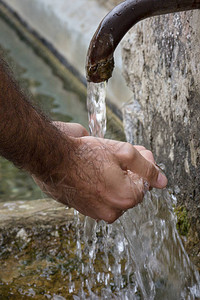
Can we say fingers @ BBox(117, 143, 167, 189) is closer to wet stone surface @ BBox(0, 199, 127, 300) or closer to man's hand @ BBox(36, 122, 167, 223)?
man's hand @ BBox(36, 122, 167, 223)

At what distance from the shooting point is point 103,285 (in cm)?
203

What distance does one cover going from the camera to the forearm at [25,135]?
1365 millimetres

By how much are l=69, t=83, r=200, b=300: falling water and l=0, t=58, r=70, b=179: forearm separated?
46 cm

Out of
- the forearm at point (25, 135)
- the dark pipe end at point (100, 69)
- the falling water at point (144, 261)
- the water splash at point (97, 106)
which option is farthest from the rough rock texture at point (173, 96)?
the forearm at point (25, 135)

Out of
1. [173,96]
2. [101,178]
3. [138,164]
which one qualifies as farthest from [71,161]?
[173,96]

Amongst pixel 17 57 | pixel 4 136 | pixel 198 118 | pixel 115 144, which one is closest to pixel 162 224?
pixel 198 118

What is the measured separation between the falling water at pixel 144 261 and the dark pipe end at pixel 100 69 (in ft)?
1.41

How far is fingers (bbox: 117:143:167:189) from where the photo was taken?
1523 millimetres

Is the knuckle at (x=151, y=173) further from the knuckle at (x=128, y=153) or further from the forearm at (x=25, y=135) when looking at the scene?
the forearm at (x=25, y=135)

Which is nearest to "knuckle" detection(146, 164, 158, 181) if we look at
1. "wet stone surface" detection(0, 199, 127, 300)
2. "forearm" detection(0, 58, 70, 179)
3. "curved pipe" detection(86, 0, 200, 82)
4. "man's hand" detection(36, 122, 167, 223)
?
"man's hand" detection(36, 122, 167, 223)

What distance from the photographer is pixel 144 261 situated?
6.59 ft

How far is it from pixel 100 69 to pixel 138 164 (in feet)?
0.99

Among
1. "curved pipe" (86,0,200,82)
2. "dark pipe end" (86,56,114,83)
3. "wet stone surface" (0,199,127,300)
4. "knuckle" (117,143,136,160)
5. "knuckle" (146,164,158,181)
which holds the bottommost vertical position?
"wet stone surface" (0,199,127,300)

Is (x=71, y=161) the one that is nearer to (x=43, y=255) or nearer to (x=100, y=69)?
(x=100, y=69)
